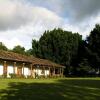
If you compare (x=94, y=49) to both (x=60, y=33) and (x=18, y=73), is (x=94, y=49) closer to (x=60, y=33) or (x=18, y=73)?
(x=60, y=33)

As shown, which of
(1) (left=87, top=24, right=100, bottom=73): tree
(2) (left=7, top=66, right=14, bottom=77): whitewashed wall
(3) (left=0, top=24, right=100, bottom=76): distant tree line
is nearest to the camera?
(2) (left=7, top=66, right=14, bottom=77): whitewashed wall

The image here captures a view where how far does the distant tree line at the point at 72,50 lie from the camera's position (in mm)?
75312

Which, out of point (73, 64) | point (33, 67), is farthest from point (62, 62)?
point (33, 67)

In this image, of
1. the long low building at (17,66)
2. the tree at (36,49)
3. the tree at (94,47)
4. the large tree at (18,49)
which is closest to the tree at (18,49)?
the large tree at (18,49)

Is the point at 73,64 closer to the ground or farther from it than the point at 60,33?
closer to the ground

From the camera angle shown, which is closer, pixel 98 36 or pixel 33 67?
pixel 33 67

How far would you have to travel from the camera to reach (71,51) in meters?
80.8

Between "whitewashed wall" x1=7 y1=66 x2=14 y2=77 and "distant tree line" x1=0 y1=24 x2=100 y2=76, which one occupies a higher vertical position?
"distant tree line" x1=0 y1=24 x2=100 y2=76

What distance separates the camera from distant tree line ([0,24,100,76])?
75.3 m

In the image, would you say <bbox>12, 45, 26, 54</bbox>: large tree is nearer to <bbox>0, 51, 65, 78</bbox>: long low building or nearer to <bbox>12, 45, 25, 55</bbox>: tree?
<bbox>12, 45, 25, 55</bbox>: tree

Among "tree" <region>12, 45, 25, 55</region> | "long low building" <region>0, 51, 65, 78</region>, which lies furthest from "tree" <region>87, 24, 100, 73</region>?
"tree" <region>12, 45, 25, 55</region>

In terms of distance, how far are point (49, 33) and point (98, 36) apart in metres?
14.9

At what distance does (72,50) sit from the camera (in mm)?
81125

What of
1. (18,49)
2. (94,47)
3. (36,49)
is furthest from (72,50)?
(18,49)
